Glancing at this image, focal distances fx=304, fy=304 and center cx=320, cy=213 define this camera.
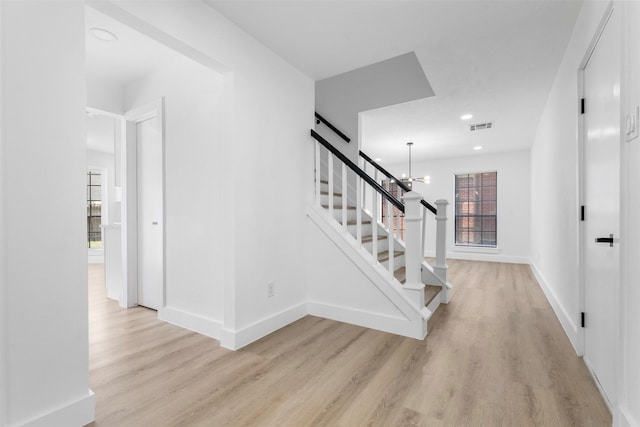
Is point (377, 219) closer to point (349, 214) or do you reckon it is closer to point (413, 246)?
point (413, 246)

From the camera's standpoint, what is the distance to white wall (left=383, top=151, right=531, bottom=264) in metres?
6.53

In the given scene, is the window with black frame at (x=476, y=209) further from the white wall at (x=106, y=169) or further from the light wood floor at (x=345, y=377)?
the white wall at (x=106, y=169)

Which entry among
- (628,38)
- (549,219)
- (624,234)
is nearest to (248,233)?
(624,234)

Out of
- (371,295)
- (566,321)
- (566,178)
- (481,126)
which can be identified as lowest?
(566,321)

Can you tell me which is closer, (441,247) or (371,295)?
(371,295)

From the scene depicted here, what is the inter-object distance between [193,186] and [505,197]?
6.63 meters

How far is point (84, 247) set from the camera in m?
1.48

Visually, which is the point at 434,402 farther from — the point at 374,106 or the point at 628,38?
the point at 374,106

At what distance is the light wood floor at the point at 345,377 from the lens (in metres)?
1.53

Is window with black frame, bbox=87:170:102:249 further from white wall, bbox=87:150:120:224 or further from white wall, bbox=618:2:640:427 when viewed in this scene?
white wall, bbox=618:2:640:427

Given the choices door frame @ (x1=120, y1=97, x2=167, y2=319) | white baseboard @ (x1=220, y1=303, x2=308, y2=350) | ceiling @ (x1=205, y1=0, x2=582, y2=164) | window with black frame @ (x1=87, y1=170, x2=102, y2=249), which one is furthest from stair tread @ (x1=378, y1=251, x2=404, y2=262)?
window with black frame @ (x1=87, y1=170, x2=102, y2=249)

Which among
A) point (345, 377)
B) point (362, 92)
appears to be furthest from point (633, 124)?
point (362, 92)

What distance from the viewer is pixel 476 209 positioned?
7156 millimetres

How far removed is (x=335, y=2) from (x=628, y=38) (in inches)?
62.2
